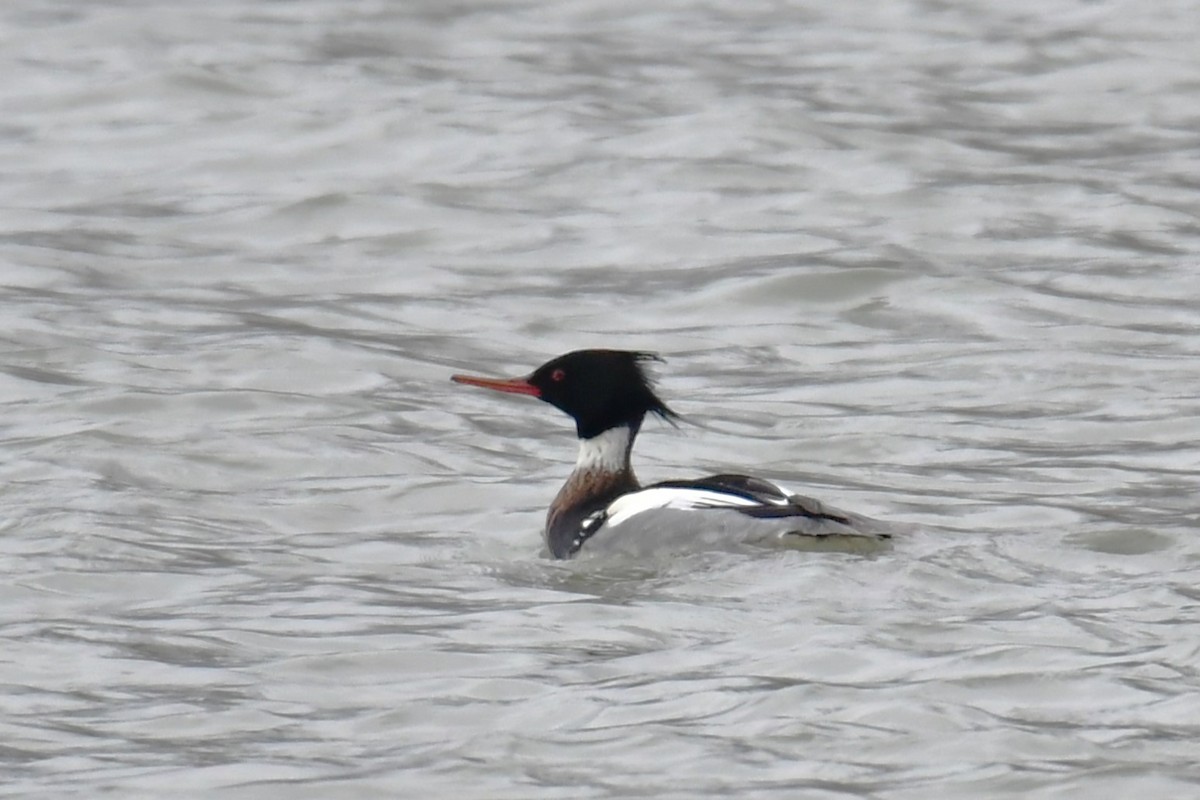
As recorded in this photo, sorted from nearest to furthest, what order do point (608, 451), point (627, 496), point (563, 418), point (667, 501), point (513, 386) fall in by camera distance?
point (667, 501)
point (627, 496)
point (513, 386)
point (608, 451)
point (563, 418)

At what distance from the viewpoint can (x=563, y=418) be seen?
11352 millimetres

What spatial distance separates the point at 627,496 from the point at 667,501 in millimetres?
335

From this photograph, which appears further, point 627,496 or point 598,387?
point 598,387

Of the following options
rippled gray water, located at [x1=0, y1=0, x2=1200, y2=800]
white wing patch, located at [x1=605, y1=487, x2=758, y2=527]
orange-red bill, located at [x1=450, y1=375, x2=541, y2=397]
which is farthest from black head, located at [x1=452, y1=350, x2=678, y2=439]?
rippled gray water, located at [x1=0, y1=0, x2=1200, y2=800]

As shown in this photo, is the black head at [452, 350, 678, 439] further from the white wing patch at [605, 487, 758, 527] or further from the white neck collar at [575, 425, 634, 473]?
the white wing patch at [605, 487, 758, 527]

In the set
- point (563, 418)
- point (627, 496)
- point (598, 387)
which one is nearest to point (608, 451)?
point (598, 387)

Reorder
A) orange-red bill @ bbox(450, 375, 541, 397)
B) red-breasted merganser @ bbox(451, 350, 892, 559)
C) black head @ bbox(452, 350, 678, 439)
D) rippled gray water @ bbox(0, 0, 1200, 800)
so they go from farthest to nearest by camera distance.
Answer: black head @ bbox(452, 350, 678, 439), orange-red bill @ bbox(450, 375, 541, 397), red-breasted merganser @ bbox(451, 350, 892, 559), rippled gray water @ bbox(0, 0, 1200, 800)

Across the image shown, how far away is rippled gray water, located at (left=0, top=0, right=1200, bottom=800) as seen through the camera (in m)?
6.61

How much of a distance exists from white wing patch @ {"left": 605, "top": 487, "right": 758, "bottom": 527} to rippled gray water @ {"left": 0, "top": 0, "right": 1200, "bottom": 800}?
199mm

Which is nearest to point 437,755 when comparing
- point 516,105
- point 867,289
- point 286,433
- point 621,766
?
point 621,766

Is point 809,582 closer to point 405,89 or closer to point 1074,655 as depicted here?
point 1074,655

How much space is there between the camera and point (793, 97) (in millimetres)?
17328

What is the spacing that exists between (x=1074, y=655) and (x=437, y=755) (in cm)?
192

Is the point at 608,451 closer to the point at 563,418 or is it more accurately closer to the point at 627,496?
the point at 627,496
